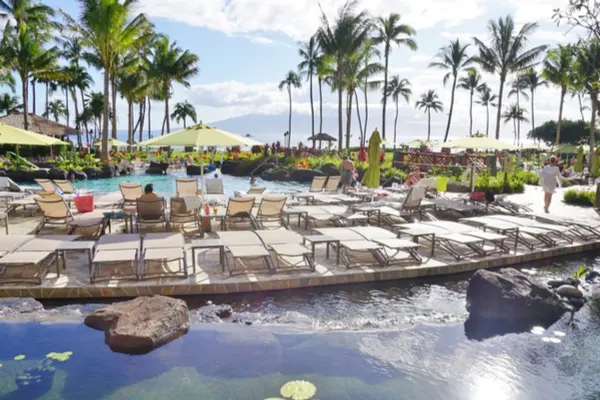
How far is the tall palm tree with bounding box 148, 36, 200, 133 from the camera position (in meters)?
37.8

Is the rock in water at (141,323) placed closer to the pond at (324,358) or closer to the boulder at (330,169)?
the pond at (324,358)

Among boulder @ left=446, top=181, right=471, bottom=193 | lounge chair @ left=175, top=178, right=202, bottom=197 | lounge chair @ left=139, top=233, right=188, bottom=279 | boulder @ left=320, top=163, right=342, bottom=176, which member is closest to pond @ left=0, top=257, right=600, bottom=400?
lounge chair @ left=139, top=233, right=188, bottom=279

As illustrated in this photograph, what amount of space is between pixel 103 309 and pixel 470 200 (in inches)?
368

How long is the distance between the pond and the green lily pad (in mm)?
74

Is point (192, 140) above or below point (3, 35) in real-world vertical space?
below

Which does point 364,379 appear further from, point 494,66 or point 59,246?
point 494,66

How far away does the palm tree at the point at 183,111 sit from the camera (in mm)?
57719

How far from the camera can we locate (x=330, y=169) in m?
23.8

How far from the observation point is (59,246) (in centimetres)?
643

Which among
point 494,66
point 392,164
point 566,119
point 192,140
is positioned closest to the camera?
point 192,140

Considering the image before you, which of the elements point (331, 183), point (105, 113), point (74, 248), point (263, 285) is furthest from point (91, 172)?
point (263, 285)

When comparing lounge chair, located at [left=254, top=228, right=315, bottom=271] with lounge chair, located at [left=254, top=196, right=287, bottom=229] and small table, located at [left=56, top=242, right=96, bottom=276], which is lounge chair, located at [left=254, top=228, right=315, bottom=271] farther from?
small table, located at [left=56, top=242, right=96, bottom=276]

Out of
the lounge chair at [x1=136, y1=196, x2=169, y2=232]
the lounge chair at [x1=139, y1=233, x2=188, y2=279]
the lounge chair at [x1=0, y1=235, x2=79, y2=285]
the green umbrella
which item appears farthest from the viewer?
the green umbrella

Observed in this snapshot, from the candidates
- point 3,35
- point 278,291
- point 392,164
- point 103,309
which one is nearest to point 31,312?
point 103,309
